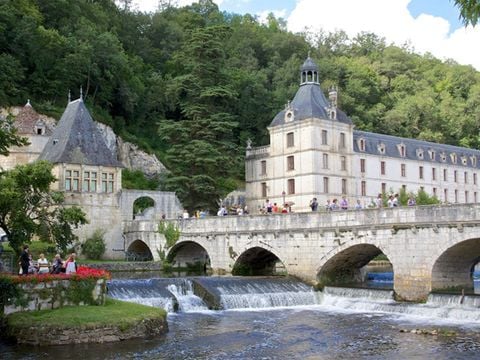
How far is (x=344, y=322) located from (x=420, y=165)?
44978 millimetres

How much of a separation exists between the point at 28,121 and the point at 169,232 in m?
16.8

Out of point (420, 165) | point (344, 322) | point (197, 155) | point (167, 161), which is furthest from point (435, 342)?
point (420, 165)

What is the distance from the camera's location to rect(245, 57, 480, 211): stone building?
57.0 m

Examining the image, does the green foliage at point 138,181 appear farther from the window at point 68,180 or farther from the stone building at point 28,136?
the window at point 68,180

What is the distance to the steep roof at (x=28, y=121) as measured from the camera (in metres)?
49.0

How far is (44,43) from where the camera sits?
5491 centimetres

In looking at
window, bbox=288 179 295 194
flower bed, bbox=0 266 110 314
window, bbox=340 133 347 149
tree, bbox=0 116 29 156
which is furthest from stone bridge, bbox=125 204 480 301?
window, bbox=340 133 347 149

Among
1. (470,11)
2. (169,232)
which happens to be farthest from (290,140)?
(470,11)

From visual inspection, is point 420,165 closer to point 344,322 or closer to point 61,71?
point 61,71

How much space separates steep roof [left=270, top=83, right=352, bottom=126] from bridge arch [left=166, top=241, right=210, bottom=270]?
18.7 metres

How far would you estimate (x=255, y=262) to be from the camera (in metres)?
38.6

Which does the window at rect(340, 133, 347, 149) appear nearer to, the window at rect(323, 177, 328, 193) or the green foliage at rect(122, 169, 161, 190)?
the window at rect(323, 177, 328, 193)

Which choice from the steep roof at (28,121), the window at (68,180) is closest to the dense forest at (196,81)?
the steep roof at (28,121)

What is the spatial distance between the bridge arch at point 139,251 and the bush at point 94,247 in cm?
214
